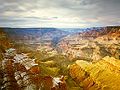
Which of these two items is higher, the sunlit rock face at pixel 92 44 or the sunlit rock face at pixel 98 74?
the sunlit rock face at pixel 92 44

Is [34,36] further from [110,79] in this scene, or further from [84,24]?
[110,79]

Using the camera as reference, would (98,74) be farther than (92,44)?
No

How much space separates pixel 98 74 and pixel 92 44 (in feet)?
5.21

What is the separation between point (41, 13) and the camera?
10555mm

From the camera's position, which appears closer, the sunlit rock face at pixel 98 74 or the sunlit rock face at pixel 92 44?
the sunlit rock face at pixel 98 74

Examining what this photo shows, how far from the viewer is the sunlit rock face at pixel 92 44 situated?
1071 centimetres

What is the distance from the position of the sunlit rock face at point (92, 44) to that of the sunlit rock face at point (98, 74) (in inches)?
12.0

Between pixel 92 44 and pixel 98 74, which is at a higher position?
pixel 92 44

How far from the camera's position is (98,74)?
32.5 ft

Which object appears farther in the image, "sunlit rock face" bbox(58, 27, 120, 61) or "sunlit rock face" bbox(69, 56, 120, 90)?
"sunlit rock face" bbox(58, 27, 120, 61)

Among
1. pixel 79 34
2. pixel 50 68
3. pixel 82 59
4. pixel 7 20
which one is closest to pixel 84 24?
pixel 79 34

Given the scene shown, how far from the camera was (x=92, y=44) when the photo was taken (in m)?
11.1

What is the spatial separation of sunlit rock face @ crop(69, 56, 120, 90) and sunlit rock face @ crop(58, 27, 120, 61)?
0.30 meters

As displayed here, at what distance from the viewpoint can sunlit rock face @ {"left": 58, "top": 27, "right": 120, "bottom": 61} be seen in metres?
10.7
